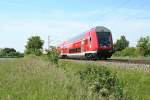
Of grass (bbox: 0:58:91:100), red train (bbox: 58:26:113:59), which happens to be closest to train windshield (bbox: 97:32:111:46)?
red train (bbox: 58:26:113:59)

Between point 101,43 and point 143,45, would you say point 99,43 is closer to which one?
point 101,43

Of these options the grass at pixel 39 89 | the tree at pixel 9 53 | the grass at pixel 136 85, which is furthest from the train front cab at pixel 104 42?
the tree at pixel 9 53

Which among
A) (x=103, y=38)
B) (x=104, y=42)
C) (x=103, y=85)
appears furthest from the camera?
(x=103, y=38)

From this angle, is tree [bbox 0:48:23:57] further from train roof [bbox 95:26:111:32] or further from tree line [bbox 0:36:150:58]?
train roof [bbox 95:26:111:32]

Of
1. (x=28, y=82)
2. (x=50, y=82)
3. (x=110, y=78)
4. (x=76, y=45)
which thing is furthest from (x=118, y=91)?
(x=76, y=45)

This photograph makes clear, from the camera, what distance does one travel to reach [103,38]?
3719cm

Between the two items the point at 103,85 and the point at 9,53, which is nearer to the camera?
the point at 103,85

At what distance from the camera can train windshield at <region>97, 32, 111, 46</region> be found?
121 ft

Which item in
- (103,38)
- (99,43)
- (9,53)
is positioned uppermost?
(9,53)

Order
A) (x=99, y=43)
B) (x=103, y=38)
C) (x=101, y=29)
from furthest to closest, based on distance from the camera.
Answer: (x=101, y=29), (x=103, y=38), (x=99, y=43)

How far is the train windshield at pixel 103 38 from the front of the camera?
36809 millimetres

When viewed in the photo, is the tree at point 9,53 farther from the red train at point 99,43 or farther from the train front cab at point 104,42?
the train front cab at point 104,42

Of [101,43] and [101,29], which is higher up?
[101,29]

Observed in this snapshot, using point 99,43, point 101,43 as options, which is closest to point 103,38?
point 101,43
